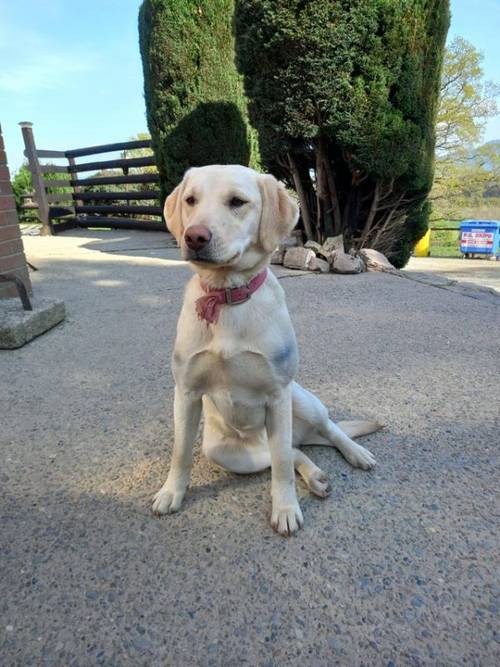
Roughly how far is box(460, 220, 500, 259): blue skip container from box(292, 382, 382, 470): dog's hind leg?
16963 millimetres

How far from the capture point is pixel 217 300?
159 centimetres

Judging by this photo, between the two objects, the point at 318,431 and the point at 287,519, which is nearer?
the point at 287,519

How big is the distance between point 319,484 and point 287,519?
0.81 ft

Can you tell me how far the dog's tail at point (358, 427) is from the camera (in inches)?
84.0

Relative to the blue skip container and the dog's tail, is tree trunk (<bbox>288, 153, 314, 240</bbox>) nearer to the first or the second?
the dog's tail

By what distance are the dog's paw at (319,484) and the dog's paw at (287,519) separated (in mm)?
154

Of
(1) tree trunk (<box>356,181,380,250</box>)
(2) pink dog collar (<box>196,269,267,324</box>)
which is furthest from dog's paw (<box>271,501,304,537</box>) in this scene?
(1) tree trunk (<box>356,181,380,250</box>)

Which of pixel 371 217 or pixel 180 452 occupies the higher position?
pixel 371 217

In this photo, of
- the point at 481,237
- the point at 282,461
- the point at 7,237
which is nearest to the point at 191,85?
the point at 7,237

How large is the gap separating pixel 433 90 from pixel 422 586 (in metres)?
5.85

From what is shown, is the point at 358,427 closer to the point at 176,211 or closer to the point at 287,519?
the point at 287,519

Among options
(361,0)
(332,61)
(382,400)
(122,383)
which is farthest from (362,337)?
(361,0)

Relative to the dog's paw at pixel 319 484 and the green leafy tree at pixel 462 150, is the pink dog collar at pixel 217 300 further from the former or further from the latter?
the green leafy tree at pixel 462 150

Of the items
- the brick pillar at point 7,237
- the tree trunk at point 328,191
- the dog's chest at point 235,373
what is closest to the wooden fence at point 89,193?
the tree trunk at point 328,191
